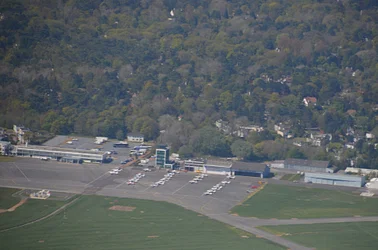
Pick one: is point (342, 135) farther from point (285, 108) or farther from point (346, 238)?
point (346, 238)

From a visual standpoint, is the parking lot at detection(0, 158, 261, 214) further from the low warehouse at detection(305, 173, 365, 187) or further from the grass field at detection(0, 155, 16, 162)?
the low warehouse at detection(305, 173, 365, 187)

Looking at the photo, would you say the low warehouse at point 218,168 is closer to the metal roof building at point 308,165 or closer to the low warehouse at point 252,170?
the low warehouse at point 252,170

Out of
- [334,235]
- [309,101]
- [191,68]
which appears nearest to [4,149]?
[334,235]

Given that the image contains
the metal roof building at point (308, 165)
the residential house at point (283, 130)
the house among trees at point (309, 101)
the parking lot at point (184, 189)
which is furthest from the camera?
the house among trees at point (309, 101)

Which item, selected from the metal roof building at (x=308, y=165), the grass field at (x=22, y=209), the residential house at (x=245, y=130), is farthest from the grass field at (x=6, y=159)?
the metal roof building at (x=308, y=165)

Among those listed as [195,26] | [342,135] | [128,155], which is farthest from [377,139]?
[195,26]

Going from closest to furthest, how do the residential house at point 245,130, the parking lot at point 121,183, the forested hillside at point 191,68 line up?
1. the parking lot at point 121,183
2. the residential house at point 245,130
3. the forested hillside at point 191,68

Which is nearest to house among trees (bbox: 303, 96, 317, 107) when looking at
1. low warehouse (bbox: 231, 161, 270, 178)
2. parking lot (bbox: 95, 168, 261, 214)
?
low warehouse (bbox: 231, 161, 270, 178)

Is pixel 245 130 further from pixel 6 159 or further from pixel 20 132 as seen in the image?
pixel 6 159
